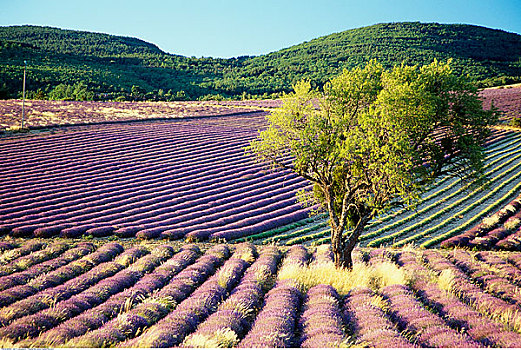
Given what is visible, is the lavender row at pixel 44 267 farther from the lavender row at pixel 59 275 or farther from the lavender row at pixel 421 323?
the lavender row at pixel 421 323

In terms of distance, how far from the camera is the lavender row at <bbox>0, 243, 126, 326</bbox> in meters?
7.97

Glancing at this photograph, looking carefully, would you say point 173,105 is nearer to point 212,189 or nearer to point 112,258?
point 212,189

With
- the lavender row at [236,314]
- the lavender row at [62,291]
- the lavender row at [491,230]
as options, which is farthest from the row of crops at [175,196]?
the lavender row at [236,314]

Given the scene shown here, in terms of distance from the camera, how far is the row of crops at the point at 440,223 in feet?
72.4

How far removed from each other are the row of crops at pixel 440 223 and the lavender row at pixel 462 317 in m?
7.68

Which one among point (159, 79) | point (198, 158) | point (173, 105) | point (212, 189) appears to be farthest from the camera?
point (159, 79)

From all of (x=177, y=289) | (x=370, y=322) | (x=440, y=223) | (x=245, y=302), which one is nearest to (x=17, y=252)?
(x=177, y=289)

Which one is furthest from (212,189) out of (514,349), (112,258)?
(514,349)

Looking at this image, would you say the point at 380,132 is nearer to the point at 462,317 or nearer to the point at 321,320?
the point at 462,317

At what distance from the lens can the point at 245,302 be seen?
30.0 ft

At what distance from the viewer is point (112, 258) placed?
576 inches

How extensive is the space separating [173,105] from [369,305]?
62452 millimetres

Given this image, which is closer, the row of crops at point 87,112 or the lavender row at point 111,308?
the lavender row at point 111,308

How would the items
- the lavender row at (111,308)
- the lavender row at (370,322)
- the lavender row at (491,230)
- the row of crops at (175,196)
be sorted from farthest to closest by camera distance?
the row of crops at (175,196), the lavender row at (491,230), the lavender row at (111,308), the lavender row at (370,322)
